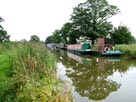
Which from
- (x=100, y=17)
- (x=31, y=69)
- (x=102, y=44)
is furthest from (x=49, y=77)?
(x=100, y=17)

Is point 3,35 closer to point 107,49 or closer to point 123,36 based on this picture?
point 123,36

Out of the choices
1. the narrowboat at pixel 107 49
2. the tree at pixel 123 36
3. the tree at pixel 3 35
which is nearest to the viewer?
the narrowboat at pixel 107 49

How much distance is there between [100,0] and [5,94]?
122ft

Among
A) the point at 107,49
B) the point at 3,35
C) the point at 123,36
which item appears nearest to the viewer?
the point at 107,49

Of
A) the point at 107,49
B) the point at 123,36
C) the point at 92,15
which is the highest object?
→ the point at 92,15

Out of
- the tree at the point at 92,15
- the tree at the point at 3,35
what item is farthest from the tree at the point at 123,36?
the tree at the point at 3,35

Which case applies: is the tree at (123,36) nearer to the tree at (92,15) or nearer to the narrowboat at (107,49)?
the tree at (92,15)

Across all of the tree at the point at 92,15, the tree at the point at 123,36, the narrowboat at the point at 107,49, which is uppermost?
the tree at the point at 92,15

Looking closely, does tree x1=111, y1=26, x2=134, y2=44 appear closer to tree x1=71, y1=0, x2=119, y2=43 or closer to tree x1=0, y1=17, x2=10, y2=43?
tree x1=71, y1=0, x2=119, y2=43

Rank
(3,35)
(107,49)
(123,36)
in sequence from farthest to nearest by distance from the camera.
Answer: (3,35) → (123,36) → (107,49)

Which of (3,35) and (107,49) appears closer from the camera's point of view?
(107,49)

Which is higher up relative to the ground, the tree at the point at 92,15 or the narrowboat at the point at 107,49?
the tree at the point at 92,15

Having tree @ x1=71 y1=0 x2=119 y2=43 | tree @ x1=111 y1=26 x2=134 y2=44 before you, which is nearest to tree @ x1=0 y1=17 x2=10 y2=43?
tree @ x1=71 y1=0 x2=119 y2=43

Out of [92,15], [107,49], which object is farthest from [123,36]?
[107,49]
